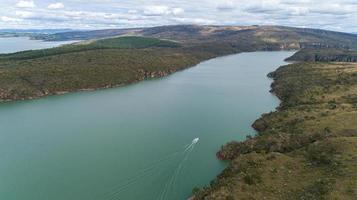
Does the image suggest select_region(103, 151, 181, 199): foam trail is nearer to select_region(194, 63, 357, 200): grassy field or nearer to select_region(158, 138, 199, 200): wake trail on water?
select_region(158, 138, 199, 200): wake trail on water

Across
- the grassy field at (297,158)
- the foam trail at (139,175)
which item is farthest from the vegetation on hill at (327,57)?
the foam trail at (139,175)

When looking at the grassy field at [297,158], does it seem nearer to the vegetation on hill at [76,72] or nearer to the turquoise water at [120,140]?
the turquoise water at [120,140]

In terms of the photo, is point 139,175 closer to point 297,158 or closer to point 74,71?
point 297,158

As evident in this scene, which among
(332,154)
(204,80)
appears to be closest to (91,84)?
(204,80)

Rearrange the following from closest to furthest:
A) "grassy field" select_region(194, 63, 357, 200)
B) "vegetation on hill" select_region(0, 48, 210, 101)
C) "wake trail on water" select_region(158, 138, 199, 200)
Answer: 1. "grassy field" select_region(194, 63, 357, 200)
2. "wake trail on water" select_region(158, 138, 199, 200)
3. "vegetation on hill" select_region(0, 48, 210, 101)

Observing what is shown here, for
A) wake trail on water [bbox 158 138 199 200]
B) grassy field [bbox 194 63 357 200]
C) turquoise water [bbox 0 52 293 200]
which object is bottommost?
turquoise water [bbox 0 52 293 200]

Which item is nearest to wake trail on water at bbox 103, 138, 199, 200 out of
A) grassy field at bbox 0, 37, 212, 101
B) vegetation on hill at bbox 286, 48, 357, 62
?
grassy field at bbox 0, 37, 212, 101

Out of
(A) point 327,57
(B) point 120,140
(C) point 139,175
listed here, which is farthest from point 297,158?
(A) point 327,57
